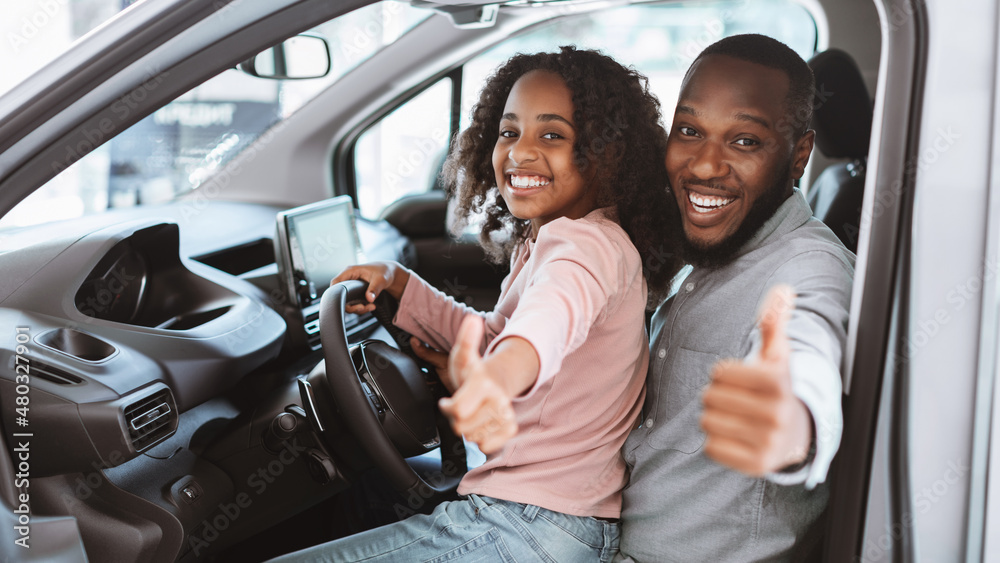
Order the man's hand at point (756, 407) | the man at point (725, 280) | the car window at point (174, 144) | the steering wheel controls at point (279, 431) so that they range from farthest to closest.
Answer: the car window at point (174, 144) → the steering wheel controls at point (279, 431) → the man at point (725, 280) → the man's hand at point (756, 407)

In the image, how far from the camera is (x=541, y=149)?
1.29 metres

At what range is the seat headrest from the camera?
1.94m

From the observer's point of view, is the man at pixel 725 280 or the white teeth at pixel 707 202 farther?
the white teeth at pixel 707 202

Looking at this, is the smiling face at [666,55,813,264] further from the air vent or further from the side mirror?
the side mirror

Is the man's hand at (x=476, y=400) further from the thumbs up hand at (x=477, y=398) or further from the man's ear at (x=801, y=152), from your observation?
the man's ear at (x=801, y=152)

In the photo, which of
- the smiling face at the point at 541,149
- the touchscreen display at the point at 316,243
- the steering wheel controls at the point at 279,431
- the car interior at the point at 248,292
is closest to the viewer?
the car interior at the point at 248,292

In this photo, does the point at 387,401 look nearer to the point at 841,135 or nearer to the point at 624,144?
the point at 624,144

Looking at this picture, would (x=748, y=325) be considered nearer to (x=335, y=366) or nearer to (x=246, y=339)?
(x=335, y=366)

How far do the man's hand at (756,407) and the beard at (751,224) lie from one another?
1.83 ft

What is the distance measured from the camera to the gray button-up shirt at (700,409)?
3.47 ft

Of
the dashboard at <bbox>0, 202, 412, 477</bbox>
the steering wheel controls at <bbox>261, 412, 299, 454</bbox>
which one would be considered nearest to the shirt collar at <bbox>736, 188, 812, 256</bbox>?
the steering wheel controls at <bbox>261, 412, 299, 454</bbox>

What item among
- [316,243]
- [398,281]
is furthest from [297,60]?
[398,281]

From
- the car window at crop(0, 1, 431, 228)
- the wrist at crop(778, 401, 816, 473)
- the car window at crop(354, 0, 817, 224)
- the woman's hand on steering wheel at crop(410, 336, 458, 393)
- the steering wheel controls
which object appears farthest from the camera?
the car window at crop(0, 1, 431, 228)

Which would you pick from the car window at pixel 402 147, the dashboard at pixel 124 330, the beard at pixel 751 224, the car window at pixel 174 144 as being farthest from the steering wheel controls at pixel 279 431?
the car window at pixel 174 144
